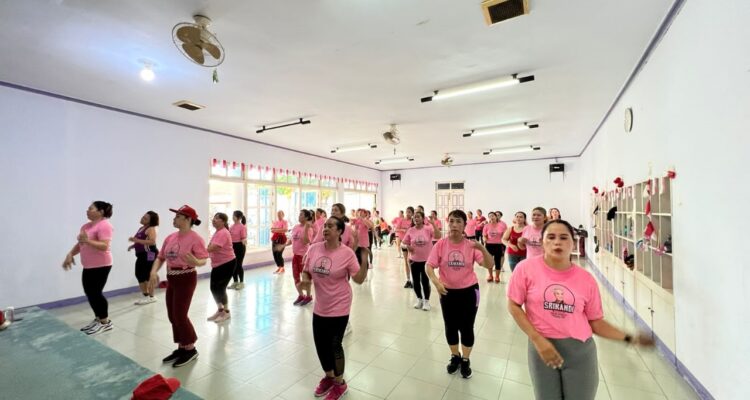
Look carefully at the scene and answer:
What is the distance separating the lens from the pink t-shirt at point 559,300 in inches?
64.1

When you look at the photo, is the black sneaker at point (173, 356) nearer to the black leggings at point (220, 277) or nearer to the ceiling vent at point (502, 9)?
the black leggings at point (220, 277)

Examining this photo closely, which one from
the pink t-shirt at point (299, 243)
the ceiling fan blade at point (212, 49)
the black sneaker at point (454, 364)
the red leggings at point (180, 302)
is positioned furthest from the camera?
the pink t-shirt at point (299, 243)

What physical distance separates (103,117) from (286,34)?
443 centimetres

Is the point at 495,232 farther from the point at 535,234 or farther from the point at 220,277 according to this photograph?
the point at 220,277

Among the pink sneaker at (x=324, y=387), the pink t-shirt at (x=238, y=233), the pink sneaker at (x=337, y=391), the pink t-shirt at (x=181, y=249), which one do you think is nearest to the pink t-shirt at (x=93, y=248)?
the pink t-shirt at (x=181, y=249)

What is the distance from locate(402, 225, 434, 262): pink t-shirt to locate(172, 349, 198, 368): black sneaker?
2.70 m

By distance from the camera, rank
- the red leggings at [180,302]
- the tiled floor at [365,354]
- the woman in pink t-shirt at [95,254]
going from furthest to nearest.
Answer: the woman in pink t-shirt at [95,254]
the red leggings at [180,302]
the tiled floor at [365,354]

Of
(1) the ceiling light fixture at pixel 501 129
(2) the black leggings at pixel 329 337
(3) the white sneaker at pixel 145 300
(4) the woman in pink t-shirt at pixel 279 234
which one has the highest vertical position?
(1) the ceiling light fixture at pixel 501 129

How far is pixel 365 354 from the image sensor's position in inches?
131

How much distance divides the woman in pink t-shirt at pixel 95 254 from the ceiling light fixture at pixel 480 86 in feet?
15.0

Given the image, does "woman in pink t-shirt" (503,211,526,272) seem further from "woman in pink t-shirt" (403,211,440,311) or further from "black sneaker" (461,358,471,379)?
"black sneaker" (461,358,471,379)

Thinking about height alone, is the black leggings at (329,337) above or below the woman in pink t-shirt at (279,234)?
below

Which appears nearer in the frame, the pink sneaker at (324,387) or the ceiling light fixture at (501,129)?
the pink sneaker at (324,387)

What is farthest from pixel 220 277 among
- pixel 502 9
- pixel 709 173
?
pixel 709 173
